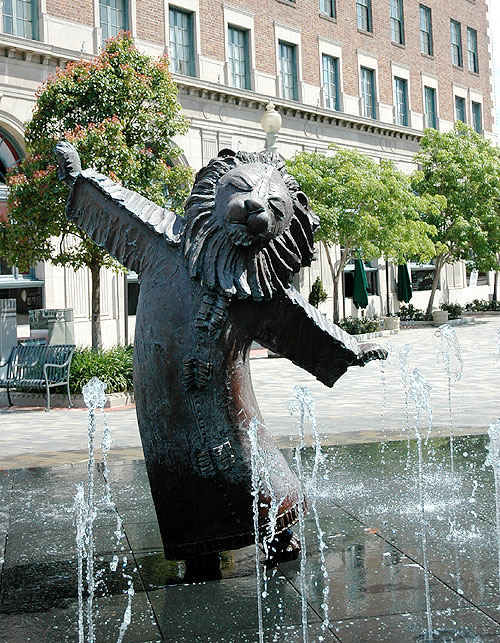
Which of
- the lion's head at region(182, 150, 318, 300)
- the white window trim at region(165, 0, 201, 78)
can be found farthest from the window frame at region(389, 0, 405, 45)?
the lion's head at region(182, 150, 318, 300)

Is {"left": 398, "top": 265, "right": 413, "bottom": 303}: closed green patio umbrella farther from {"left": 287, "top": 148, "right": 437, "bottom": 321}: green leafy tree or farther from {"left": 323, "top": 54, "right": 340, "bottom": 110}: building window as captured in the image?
{"left": 323, "top": 54, "right": 340, "bottom": 110}: building window

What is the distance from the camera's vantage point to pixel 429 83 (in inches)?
1361

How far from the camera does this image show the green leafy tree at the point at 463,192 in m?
27.9

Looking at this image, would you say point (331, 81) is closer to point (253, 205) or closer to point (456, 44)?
point (456, 44)

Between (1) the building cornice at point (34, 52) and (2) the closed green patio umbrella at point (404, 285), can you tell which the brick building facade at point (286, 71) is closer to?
(1) the building cornice at point (34, 52)

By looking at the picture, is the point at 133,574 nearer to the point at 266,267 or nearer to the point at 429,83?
the point at 266,267

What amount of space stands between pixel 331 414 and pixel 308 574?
644cm

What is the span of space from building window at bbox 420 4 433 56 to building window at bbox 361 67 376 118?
14.9ft

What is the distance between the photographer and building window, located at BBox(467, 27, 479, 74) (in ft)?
123

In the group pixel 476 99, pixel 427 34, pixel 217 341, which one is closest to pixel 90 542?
pixel 217 341

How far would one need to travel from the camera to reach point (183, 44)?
2314cm

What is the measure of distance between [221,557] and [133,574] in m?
0.47

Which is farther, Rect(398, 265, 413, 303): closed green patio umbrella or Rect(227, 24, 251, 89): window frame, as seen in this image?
Rect(398, 265, 413, 303): closed green patio umbrella

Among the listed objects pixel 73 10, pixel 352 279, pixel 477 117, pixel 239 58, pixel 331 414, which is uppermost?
pixel 477 117
